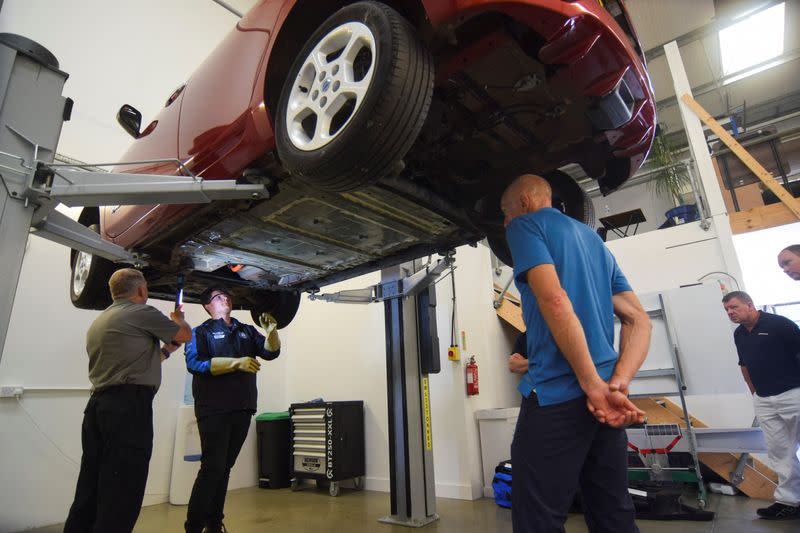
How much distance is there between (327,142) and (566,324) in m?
0.83

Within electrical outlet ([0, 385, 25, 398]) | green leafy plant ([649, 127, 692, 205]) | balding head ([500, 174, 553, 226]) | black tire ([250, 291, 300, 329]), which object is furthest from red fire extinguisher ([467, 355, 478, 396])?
electrical outlet ([0, 385, 25, 398])

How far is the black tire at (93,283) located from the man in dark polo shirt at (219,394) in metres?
0.58

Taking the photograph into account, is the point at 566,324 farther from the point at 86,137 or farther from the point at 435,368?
the point at 86,137

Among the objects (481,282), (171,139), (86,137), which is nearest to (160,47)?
(86,137)

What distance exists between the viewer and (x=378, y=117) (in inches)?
48.1

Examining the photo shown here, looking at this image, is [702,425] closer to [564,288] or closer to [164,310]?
[564,288]

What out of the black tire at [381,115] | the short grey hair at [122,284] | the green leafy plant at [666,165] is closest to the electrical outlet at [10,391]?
the short grey hair at [122,284]

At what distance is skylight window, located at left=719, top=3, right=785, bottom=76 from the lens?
6.19 m

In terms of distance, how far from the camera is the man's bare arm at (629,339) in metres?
1.06

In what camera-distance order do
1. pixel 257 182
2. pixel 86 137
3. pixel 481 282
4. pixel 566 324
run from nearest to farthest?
pixel 566 324 < pixel 257 182 < pixel 86 137 < pixel 481 282

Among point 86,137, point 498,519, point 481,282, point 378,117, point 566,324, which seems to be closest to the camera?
point 566,324

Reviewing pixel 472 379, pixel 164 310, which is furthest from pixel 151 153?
pixel 472 379

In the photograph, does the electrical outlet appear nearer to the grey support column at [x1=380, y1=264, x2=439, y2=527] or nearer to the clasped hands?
the grey support column at [x1=380, y1=264, x2=439, y2=527]

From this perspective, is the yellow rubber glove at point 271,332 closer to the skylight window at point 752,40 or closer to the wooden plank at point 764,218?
the wooden plank at point 764,218
